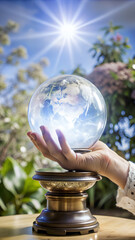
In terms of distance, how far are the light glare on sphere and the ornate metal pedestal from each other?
0.43ft

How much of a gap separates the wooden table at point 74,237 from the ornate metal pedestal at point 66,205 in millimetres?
32

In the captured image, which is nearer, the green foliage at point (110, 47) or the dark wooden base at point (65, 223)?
the dark wooden base at point (65, 223)

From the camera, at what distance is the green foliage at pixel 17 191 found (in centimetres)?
290

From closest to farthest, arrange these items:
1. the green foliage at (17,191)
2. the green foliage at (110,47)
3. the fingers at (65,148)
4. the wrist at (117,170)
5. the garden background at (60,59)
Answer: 1. the fingers at (65,148)
2. the wrist at (117,170)
3. the green foliage at (17,191)
4. the garden background at (60,59)
5. the green foliage at (110,47)

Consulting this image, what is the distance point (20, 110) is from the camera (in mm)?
6941

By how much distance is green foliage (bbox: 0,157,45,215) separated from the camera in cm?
290

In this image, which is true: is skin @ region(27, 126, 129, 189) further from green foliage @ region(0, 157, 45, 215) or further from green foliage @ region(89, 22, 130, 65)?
green foliage @ region(89, 22, 130, 65)

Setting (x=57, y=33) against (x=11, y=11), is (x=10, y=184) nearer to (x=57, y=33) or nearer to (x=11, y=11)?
(x=57, y=33)

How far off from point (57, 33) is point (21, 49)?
1071mm

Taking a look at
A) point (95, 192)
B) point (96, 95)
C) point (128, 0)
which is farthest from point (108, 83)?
point (128, 0)

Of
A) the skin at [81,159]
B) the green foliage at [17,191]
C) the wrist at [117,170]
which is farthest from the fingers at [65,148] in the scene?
the green foliage at [17,191]

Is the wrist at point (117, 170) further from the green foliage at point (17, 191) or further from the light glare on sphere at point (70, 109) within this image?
the green foliage at point (17, 191)

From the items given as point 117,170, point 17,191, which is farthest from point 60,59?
point 117,170

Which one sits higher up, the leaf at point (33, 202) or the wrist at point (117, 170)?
the wrist at point (117, 170)
